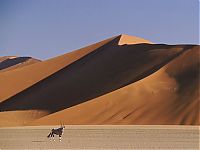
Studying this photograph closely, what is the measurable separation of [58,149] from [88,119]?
22850 millimetres

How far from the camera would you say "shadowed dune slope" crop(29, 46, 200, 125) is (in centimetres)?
4009

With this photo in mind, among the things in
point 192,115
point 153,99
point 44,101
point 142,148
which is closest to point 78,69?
point 44,101

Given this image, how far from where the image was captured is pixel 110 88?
168 ft

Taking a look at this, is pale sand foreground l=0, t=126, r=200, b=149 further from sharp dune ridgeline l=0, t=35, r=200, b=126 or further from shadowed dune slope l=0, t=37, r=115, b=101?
shadowed dune slope l=0, t=37, r=115, b=101

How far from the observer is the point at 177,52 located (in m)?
56.8

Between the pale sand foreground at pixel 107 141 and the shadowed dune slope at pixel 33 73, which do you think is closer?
the pale sand foreground at pixel 107 141

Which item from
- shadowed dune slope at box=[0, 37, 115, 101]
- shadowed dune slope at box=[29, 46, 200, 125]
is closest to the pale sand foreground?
shadowed dune slope at box=[29, 46, 200, 125]

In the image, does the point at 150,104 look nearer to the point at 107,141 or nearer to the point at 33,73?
the point at 107,141

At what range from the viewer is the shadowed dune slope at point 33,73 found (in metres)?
65.8

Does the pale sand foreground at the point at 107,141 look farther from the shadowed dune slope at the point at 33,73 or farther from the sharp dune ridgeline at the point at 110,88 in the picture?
the shadowed dune slope at the point at 33,73

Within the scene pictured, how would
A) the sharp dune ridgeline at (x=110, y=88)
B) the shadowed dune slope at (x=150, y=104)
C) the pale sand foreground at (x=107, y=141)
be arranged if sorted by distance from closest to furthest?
the pale sand foreground at (x=107, y=141)
the shadowed dune slope at (x=150, y=104)
the sharp dune ridgeline at (x=110, y=88)

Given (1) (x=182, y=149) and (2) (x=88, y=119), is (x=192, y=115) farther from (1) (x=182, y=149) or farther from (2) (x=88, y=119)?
(1) (x=182, y=149)

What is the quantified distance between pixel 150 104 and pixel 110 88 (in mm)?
8171

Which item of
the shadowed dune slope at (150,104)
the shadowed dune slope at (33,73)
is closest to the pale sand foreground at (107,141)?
the shadowed dune slope at (150,104)
